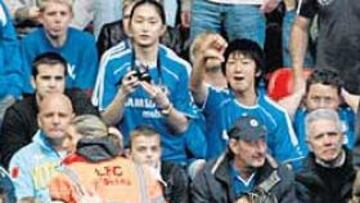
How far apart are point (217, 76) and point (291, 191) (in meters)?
1.30

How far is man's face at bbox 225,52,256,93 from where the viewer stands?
1192cm

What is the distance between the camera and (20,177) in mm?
11328

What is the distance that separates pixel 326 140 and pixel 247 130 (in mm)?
513

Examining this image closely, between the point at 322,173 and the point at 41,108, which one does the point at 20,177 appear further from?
the point at 322,173

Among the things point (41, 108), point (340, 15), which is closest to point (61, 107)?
point (41, 108)

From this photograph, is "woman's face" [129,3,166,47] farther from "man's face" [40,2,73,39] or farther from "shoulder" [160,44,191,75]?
"man's face" [40,2,73,39]

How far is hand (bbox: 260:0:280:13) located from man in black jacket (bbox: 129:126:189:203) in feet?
6.54

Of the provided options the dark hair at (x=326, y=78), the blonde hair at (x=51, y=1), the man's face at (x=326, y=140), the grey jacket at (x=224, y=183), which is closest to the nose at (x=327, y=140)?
the man's face at (x=326, y=140)

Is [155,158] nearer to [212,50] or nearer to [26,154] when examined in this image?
[26,154]

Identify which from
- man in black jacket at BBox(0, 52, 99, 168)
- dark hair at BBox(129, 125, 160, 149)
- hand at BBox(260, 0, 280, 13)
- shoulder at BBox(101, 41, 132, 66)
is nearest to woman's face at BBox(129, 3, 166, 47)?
shoulder at BBox(101, 41, 132, 66)

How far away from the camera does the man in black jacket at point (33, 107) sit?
1183 cm

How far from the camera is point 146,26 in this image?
12.0 meters

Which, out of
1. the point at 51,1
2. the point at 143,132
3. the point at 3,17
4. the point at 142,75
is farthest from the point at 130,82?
the point at 3,17

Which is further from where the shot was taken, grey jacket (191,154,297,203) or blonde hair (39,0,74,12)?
blonde hair (39,0,74,12)
